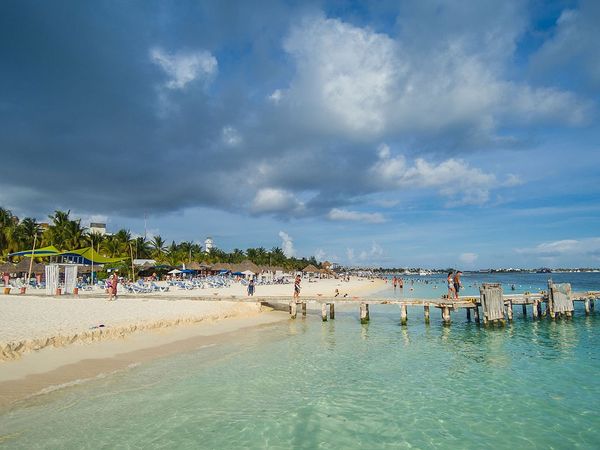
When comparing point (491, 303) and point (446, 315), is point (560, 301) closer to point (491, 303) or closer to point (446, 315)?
point (491, 303)

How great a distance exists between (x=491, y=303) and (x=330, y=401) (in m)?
16.2

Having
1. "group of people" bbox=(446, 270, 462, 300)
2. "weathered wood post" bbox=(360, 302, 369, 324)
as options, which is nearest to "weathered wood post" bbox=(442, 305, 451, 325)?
"group of people" bbox=(446, 270, 462, 300)

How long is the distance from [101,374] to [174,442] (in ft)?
16.8

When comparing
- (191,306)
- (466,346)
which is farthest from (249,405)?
(191,306)

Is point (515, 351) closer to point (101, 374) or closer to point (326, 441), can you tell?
point (326, 441)

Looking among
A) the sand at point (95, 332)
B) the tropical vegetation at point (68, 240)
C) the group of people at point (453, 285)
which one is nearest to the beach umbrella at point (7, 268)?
the tropical vegetation at point (68, 240)

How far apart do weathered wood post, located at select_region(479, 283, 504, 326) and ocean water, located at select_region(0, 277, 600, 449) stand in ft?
18.8

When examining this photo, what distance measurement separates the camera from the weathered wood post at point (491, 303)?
2253 centimetres

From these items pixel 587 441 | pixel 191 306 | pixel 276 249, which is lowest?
pixel 587 441

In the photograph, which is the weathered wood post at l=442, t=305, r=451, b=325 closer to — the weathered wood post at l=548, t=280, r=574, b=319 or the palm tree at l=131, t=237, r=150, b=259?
the weathered wood post at l=548, t=280, r=574, b=319

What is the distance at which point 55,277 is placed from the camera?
1131 inches

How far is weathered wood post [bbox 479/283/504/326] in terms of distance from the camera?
2253 cm

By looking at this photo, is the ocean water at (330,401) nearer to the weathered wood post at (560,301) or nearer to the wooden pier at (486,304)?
the wooden pier at (486,304)

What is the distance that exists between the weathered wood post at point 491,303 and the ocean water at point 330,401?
5.72 m
